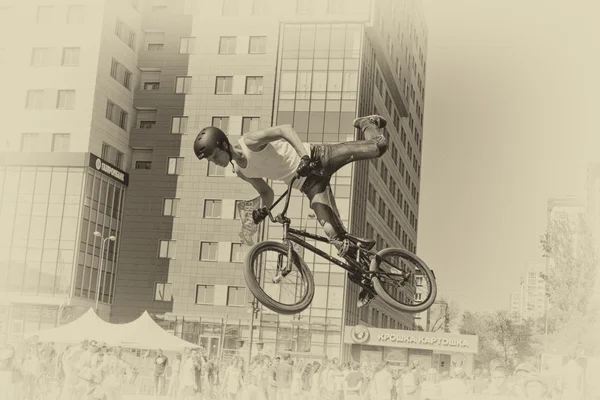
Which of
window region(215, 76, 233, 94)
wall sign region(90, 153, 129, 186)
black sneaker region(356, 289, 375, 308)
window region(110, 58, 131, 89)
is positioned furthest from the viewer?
window region(215, 76, 233, 94)

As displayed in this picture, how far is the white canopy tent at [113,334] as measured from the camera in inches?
1320

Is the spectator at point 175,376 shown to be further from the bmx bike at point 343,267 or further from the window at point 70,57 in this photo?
the window at point 70,57

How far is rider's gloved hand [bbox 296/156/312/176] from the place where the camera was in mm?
10180

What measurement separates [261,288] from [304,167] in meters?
1.56

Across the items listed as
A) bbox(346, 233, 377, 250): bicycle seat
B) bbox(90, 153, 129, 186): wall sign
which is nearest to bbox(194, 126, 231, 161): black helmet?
bbox(346, 233, 377, 250): bicycle seat

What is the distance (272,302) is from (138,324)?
24.5 m

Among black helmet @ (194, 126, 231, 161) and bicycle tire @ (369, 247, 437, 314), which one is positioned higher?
black helmet @ (194, 126, 231, 161)

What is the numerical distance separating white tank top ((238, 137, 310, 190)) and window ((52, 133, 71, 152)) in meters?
49.4

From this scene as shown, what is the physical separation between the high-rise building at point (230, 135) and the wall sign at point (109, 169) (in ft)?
4.05

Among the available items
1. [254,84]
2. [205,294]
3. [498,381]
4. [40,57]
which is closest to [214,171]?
[254,84]

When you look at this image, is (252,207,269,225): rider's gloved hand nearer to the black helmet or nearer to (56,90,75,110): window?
the black helmet

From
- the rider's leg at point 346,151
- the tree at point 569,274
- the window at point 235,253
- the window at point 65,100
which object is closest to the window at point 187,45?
the window at point 65,100

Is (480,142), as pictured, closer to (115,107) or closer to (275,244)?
(115,107)

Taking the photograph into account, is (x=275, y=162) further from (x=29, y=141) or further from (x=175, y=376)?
(x=29, y=141)
